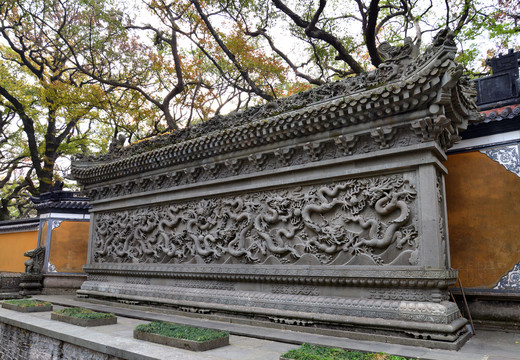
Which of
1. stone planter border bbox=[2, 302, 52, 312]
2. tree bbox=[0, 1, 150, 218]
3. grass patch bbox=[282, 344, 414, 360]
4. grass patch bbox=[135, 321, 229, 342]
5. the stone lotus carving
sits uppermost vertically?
tree bbox=[0, 1, 150, 218]

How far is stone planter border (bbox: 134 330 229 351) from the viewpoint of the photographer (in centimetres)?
529

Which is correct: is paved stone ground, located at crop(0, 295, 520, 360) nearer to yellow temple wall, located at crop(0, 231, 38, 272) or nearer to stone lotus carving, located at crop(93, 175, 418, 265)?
stone lotus carving, located at crop(93, 175, 418, 265)

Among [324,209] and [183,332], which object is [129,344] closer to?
[183,332]

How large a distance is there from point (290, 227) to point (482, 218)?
3.50 meters

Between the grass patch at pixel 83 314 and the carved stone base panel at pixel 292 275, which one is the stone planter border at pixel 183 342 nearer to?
the grass patch at pixel 83 314

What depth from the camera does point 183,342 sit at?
539 cm

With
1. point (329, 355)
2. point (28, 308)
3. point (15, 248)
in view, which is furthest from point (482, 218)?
point (15, 248)

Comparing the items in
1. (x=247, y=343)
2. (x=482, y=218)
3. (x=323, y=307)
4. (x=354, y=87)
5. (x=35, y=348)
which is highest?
(x=354, y=87)

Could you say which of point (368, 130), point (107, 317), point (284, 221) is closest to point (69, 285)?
point (107, 317)

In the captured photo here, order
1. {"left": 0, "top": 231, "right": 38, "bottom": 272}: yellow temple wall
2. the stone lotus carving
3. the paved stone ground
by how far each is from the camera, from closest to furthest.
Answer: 1. the paved stone ground
2. the stone lotus carving
3. {"left": 0, "top": 231, "right": 38, "bottom": 272}: yellow temple wall

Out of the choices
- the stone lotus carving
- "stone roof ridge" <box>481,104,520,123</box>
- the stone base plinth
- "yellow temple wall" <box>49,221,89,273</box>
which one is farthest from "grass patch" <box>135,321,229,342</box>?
"yellow temple wall" <box>49,221,89,273</box>

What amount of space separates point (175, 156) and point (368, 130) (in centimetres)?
476

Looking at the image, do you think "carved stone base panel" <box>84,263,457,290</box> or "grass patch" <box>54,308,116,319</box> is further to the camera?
"grass patch" <box>54,308,116,319</box>

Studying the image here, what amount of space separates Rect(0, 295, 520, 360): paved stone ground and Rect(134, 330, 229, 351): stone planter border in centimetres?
10
